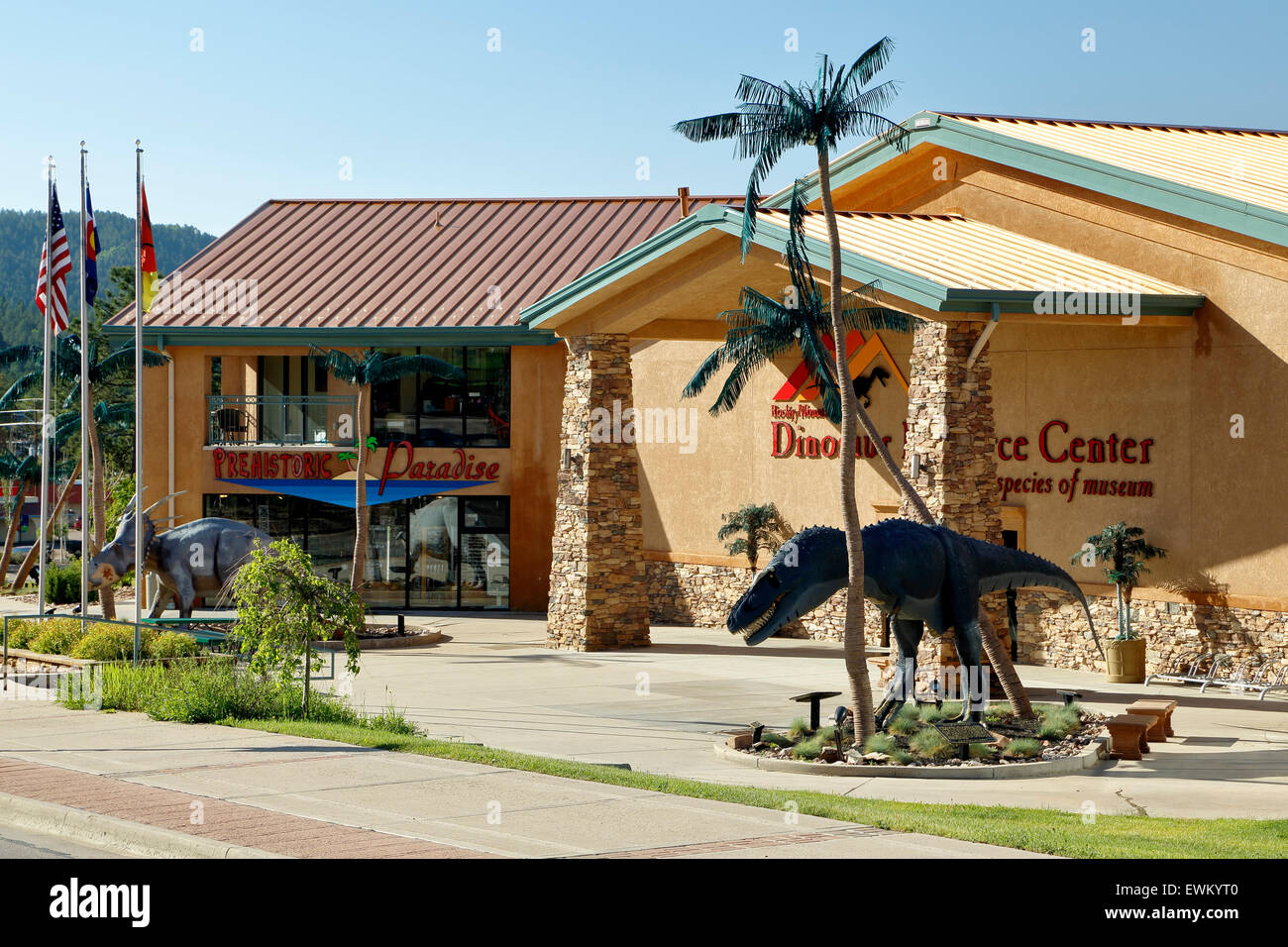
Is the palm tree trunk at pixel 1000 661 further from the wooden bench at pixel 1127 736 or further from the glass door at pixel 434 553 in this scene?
the glass door at pixel 434 553

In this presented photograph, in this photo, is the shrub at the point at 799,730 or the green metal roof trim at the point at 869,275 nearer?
the shrub at the point at 799,730

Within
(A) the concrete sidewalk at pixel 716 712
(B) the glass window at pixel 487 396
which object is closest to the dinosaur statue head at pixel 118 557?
(A) the concrete sidewalk at pixel 716 712

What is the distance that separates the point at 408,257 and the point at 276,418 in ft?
18.9

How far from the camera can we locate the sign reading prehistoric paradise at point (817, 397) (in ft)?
96.8

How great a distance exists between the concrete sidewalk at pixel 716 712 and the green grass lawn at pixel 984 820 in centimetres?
107

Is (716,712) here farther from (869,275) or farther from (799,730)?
(869,275)

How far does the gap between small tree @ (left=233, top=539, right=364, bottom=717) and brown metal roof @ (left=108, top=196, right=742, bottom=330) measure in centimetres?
1837

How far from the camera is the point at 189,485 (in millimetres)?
36312

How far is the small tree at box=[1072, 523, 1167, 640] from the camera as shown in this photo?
79.4 feet

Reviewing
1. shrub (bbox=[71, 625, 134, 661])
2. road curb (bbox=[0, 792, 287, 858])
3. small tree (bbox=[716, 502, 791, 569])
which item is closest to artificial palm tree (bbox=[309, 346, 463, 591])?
small tree (bbox=[716, 502, 791, 569])

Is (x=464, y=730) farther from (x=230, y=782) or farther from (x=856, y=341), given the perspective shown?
(x=856, y=341)
